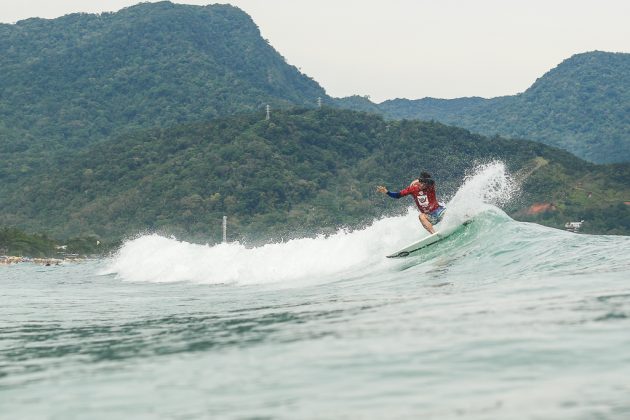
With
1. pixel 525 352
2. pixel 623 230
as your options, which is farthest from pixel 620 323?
pixel 623 230

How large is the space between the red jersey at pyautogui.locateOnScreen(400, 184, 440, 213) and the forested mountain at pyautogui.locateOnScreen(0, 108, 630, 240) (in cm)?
11504

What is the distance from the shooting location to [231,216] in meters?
164

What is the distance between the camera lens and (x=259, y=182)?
175m

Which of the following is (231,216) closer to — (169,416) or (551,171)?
(551,171)

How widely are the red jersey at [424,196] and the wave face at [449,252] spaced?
2.04 feet

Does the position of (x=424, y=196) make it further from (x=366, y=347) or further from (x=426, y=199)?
(x=366, y=347)

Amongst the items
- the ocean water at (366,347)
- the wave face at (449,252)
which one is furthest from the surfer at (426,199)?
the ocean water at (366,347)

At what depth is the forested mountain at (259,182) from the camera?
6058 inches

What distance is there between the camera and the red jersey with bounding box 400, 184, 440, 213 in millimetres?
23797

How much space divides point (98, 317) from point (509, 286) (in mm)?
7843

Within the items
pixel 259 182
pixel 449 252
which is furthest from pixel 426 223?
pixel 259 182

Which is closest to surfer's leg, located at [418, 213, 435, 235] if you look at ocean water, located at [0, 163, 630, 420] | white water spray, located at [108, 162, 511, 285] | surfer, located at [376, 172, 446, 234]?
surfer, located at [376, 172, 446, 234]

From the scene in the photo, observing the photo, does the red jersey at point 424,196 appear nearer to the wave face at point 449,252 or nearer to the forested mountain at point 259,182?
the wave face at point 449,252

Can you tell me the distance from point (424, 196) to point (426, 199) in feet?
0.43
